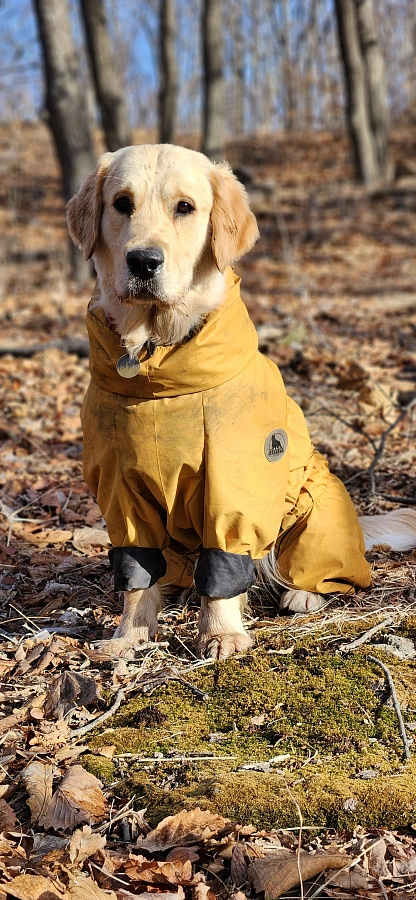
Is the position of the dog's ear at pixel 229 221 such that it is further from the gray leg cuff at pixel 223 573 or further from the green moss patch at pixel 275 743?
the green moss patch at pixel 275 743

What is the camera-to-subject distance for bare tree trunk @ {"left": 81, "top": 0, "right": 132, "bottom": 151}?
48.2ft

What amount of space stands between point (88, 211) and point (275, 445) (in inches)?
50.2

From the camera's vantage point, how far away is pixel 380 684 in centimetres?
291

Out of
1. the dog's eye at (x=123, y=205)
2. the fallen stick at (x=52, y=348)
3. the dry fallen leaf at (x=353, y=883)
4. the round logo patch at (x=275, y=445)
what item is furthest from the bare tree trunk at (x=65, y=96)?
the dry fallen leaf at (x=353, y=883)

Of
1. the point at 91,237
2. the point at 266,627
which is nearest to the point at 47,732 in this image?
the point at 266,627

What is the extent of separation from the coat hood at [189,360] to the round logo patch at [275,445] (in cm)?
29

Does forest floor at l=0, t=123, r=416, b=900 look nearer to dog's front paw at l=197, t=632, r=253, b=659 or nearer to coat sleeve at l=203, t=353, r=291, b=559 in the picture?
dog's front paw at l=197, t=632, r=253, b=659

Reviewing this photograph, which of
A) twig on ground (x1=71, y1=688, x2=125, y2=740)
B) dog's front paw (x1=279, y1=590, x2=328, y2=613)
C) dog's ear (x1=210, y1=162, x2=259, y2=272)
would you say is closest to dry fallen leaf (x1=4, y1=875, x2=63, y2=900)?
twig on ground (x1=71, y1=688, x2=125, y2=740)

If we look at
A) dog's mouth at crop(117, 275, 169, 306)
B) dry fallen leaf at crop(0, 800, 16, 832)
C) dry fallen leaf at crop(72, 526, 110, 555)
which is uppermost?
dog's mouth at crop(117, 275, 169, 306)

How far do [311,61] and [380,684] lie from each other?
107 ft

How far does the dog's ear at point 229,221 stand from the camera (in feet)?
11.0

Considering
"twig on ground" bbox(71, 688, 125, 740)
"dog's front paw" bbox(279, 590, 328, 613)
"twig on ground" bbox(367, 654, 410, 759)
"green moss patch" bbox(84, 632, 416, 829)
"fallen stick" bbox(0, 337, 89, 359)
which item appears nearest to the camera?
"green moss patch" bbox(84, 632, 416, 829)

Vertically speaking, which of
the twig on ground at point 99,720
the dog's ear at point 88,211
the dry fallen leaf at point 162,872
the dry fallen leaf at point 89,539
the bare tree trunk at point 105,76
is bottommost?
the dry fallen leaf at point 89,539

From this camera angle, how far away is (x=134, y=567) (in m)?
3.38
